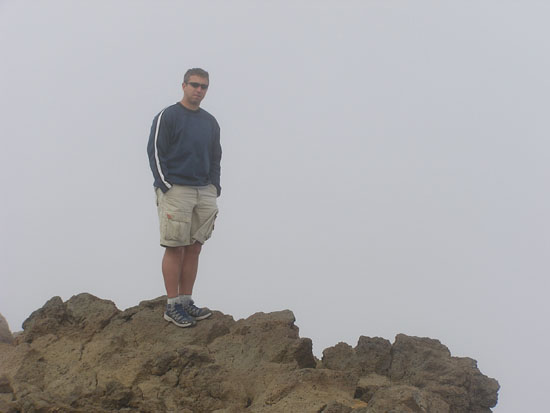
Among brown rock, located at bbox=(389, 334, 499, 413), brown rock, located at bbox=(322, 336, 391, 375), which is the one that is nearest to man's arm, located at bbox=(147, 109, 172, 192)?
brown rock, located at bbox=(322, 336, 391, 375)

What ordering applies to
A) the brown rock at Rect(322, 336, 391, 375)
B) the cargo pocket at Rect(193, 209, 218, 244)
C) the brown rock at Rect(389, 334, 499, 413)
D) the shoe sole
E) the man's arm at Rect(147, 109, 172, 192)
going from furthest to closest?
the cargo pocket at Rect(193, 209, 218, 244), the shoe sole, the man's arm at Rect(147, 109, 172, 192), the brown rock at Rect(322, 336, 391, 375), the brown rock at Rect(389, 334, 499, 413)

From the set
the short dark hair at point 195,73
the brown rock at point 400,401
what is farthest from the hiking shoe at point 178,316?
the brown rock at point 400,401

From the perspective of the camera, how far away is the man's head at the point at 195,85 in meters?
7.23

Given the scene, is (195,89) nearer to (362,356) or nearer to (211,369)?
(211,369)

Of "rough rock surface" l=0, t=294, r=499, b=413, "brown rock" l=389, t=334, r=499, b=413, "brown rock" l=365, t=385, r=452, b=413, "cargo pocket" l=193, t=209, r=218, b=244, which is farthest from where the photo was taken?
"cargo pocket" l=193, t=209, r=218, b=244

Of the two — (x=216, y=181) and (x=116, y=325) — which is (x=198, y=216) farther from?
(x=116, y=325)

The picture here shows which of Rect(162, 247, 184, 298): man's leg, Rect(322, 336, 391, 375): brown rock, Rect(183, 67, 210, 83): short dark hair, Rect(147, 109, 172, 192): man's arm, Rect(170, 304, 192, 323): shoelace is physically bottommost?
Rect(322, 336, 391, 375): brown rock

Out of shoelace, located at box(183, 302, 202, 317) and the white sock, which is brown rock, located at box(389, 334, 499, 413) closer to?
shoelace, located at box(183, 302, 202, 317)

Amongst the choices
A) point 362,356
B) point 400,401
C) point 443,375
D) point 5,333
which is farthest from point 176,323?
point 400,401

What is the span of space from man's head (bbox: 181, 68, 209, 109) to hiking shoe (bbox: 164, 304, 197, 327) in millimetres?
2326

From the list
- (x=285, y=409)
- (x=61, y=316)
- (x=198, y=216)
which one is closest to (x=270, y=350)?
→ (x=285, y=409)

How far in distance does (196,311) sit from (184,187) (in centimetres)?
146

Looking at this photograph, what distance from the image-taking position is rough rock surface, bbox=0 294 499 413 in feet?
18.5

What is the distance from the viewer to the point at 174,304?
7477mm
